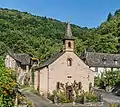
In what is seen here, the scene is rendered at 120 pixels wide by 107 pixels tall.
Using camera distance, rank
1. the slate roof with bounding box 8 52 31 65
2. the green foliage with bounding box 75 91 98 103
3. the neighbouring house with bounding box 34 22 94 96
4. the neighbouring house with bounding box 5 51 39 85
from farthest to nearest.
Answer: the slate roof with bounding box 8 52 31 65 < the neighbouring house with bounding box 5 51 39 85 < the neighbouring house with bounding box 34 22 94 96 < the green foliage with bounding box 75 91 98 103

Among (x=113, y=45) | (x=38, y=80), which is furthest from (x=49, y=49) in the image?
(x=38, y=80)

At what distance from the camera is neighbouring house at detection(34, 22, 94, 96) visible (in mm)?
47156

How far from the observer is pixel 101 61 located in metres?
70.9

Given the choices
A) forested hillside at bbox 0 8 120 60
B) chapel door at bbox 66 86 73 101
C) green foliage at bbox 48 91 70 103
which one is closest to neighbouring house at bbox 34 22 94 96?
chapel door at bbox 66 86 73 101

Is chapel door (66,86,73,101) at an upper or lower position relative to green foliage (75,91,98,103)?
upper

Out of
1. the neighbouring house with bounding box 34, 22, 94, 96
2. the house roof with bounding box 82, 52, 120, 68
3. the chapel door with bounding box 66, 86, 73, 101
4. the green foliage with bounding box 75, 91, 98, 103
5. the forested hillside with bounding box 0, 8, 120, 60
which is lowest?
the green foliage with bounding box 75, 91, 98, 103

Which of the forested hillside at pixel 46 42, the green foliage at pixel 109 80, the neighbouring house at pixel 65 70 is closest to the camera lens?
the neighbouring house at pixel 65 70

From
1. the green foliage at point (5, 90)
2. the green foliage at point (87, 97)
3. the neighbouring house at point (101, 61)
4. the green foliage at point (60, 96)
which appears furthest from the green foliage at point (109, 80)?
the green foliage at point (5, 90)

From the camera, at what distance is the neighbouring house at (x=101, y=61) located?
69.6 meters

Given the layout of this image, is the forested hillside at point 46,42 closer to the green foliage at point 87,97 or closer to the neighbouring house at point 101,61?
the neighbouring house at point 101,61

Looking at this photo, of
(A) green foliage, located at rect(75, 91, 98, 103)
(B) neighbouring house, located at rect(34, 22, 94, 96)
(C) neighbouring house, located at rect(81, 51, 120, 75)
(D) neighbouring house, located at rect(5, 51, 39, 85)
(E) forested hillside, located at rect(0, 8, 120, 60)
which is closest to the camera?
(A) green foliage, located at rect(75, 91, 98, 103)

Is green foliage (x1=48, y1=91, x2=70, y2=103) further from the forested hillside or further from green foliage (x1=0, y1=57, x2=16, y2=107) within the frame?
the forested hillside

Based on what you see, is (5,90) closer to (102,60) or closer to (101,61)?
(101,61)

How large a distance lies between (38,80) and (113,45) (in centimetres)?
Result: 4772
